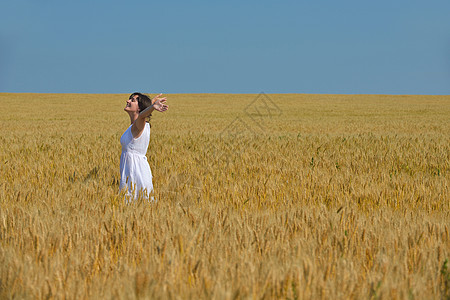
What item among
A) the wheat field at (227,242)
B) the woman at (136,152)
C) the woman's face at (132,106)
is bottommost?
the wheat field at (227,242)

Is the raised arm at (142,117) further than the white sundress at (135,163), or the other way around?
the white sundress at (135,163)

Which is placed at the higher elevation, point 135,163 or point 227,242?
point 135,163

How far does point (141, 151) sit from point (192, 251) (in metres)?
2.65

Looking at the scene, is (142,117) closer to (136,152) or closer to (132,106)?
(132,106)

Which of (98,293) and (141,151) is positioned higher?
(141,151)

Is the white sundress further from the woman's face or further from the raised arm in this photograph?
the woman's face

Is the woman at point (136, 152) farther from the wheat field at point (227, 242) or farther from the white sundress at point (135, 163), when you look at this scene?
the wheat field at point (227, 242)

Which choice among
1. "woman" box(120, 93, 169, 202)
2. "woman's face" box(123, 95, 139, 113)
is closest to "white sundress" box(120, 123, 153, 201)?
"woman" box(120, 93, 169, 202)

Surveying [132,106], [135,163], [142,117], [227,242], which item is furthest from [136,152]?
[227,242]

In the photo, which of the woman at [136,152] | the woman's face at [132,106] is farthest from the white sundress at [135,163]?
the woman's face at [132,106]

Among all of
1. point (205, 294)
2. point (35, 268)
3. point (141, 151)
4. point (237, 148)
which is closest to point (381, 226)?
point (205, 294)

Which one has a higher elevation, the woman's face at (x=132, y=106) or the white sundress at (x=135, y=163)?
the woman's face at (x=132, y=106)

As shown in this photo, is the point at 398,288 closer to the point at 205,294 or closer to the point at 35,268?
the point at 205,294

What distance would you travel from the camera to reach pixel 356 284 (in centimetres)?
172
